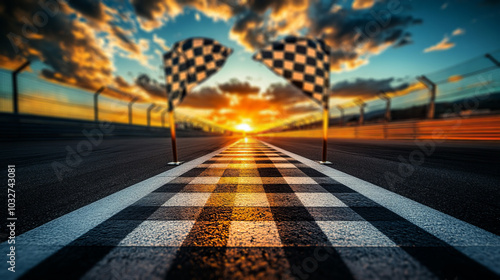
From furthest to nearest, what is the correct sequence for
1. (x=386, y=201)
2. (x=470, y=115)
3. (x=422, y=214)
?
(x=470, y=115), (x=386, y=201), (x=422, y=214)

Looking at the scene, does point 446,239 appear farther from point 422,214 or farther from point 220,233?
point 220,233

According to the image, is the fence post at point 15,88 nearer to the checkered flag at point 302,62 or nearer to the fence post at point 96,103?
the fence post at point 96,103

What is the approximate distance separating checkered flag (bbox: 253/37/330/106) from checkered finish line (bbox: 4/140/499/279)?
2.24 m

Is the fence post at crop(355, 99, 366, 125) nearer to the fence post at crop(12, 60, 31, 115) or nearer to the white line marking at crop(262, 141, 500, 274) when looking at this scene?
the white line marking at crop(262, 141, 500, 274)

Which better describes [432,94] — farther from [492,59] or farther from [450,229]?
[450,229]

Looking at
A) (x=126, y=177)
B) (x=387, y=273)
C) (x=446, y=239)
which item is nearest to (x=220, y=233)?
(x=387, y=273)

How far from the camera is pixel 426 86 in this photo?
945cm

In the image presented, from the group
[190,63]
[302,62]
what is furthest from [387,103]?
[190,63]

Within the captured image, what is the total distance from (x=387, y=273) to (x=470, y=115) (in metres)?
11.1

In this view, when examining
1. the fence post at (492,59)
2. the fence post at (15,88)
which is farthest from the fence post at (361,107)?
the fence post at (15,88)

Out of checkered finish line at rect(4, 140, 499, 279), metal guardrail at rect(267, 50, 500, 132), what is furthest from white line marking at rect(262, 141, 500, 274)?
metal guardrail at rect(267, 50, 500, 132)

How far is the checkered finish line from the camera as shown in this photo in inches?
27.6

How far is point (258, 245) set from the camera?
0.88 metres

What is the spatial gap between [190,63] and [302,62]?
6.45ft
